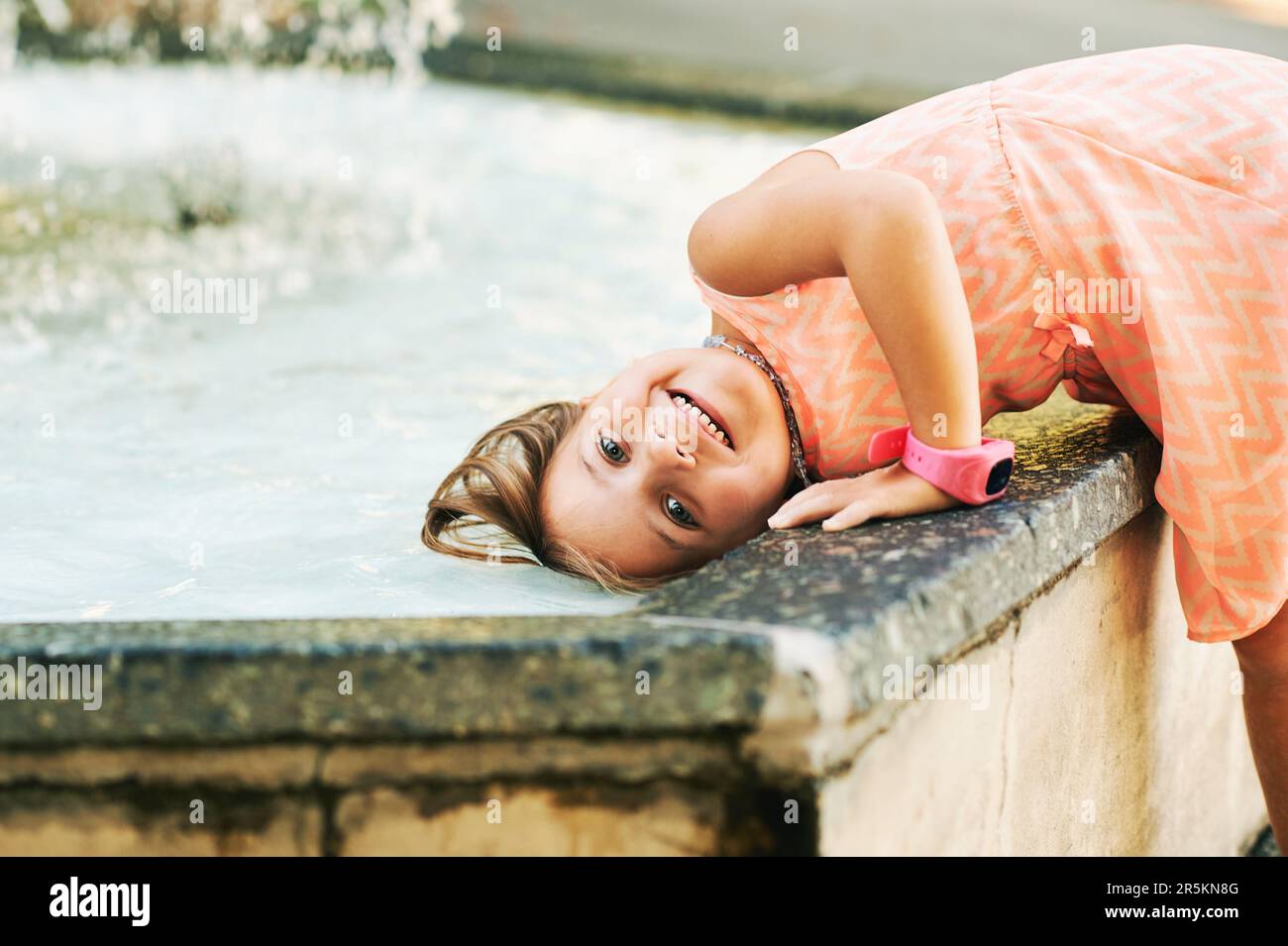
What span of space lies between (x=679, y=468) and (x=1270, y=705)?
1089 millimetres

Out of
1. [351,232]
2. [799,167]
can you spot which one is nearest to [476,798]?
[799,167]

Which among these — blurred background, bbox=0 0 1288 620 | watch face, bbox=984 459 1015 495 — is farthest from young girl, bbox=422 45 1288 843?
blurred background, bbox=0 0 1288 620

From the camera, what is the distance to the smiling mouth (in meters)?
2.06

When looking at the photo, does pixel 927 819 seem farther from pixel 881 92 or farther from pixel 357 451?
pixel 881 92

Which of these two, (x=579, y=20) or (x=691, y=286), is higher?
(x=579, y=20)

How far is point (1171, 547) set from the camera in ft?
7.59

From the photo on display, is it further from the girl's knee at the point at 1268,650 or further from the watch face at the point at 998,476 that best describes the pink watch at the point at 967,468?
the girl's knee at the point at 1268,650

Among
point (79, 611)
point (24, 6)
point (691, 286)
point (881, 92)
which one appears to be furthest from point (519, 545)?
point (24, 6)

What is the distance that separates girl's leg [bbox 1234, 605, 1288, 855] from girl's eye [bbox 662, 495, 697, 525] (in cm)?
95

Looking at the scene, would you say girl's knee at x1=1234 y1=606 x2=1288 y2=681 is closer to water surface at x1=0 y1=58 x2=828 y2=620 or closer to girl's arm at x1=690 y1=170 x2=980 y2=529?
girl's arm at x1=690 y1=170 x2=980 y2=529

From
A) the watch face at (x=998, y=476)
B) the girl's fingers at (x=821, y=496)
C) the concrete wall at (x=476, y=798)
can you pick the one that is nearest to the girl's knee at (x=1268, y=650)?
the watch face at (x=998, y=476)

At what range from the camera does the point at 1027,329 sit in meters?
2.12
